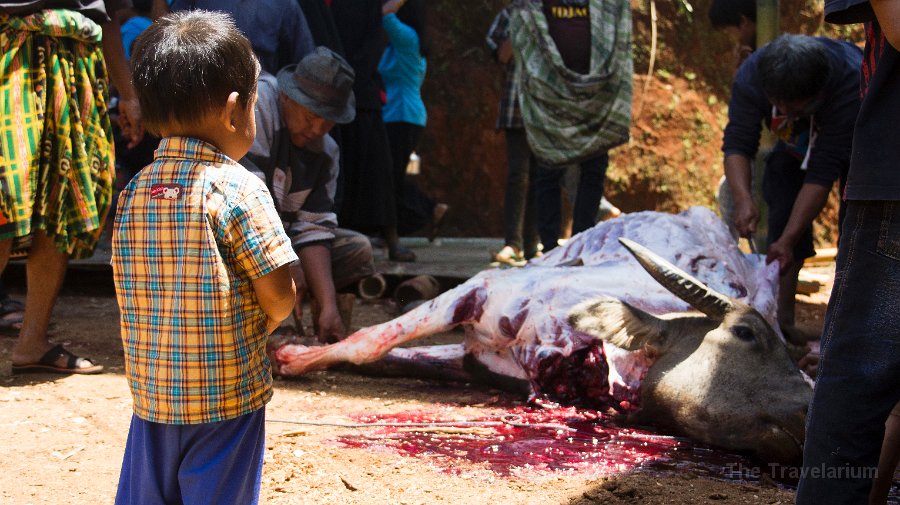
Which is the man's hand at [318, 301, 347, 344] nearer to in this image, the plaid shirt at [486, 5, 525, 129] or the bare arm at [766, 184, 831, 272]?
the bare arm at [766, 184, 831, 272]

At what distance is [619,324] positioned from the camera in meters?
3.78

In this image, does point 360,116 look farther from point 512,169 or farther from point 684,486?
point 684,486

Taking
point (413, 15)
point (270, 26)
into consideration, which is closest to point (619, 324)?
point (270, 26)

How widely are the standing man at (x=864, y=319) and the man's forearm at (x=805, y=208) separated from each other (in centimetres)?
263

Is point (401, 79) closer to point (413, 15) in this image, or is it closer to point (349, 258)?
point (413, 15)

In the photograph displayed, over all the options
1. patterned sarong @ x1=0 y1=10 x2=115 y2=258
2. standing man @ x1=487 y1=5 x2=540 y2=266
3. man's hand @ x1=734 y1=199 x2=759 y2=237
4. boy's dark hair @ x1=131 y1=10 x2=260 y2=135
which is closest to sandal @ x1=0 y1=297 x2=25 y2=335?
patterned sarong @ x1=0 y1=10 x2=115 y2=258

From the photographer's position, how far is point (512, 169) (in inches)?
285

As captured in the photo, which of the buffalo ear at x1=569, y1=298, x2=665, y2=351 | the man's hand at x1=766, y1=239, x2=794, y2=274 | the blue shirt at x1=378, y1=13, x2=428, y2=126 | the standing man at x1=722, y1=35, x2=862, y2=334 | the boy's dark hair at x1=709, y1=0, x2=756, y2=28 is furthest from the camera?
the blue shirt at x1=378, y1=13, x2=428, y2=126

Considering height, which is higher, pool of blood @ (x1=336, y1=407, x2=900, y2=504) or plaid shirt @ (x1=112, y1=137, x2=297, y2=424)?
plaid shirt @ (x1=112, y1=137, x2=297, y2=424)

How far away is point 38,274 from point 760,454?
9.70 ft

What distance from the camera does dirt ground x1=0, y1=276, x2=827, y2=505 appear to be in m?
2.96

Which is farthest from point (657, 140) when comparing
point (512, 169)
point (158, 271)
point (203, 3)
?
point (158, 271)

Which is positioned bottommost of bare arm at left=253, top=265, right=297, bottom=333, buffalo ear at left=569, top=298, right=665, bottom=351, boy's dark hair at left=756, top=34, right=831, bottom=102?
buffalo ear at left=569, top=298, right=665, bottom=351

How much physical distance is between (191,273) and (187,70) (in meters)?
0.45
